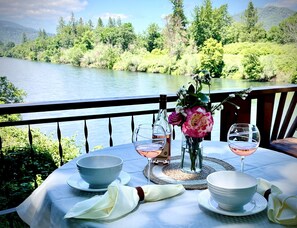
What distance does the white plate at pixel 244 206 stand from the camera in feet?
2.56

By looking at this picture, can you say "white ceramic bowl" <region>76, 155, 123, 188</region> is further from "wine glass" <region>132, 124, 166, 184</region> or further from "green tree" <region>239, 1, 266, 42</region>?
"green tree" <region>239, 1, 266, 42</region>

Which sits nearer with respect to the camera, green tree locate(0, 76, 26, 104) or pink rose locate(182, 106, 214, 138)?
pink rose locate(182, 106, 214, 138)

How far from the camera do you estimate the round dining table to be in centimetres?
76

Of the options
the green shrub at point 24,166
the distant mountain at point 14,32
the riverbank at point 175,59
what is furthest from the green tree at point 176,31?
the green shrub at point 24,166

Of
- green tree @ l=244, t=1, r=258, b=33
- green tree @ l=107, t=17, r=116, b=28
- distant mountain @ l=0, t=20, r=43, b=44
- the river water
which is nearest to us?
the river water

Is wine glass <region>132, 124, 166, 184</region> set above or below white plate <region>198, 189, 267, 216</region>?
above

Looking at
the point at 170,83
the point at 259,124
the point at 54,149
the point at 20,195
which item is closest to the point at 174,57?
the point at 170,83

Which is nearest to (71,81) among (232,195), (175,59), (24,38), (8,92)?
(24,38)

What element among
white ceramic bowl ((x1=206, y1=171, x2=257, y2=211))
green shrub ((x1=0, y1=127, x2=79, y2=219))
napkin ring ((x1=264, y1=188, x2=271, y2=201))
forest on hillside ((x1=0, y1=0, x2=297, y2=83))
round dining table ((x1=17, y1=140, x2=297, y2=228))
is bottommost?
green shrub ((x1=0, y1=127, x2=79, y2=219))

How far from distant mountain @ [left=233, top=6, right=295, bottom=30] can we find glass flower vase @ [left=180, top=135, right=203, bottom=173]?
1747cm

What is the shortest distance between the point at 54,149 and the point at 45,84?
1199 centimetres

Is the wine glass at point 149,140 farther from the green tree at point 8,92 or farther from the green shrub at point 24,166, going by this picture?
the green tree at point 8,92

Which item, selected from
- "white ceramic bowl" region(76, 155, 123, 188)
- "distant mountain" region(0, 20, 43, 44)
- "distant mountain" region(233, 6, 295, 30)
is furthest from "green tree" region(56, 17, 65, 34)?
"white ceramic bowl" region(76, 155, 123, 188)

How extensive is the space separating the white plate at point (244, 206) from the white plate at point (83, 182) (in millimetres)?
243
